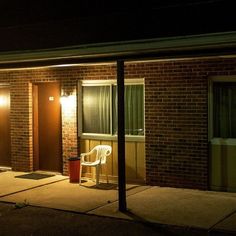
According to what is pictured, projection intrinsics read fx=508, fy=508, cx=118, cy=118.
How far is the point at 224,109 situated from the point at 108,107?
2877 millimetres

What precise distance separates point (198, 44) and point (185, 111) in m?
3.33

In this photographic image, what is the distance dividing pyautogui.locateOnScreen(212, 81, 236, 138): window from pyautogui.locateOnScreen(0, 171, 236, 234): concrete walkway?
130 centimetres

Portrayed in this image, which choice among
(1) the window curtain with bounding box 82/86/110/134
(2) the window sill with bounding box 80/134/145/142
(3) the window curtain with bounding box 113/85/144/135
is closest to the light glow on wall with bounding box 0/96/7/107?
(1) the window curtain with bounding box 82/86/110/134

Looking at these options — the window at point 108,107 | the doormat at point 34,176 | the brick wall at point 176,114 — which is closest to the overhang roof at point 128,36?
the brick wall at point 176,114

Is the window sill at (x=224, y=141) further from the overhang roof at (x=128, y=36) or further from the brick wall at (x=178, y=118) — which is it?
the overhang roof at (x=128, y=36)

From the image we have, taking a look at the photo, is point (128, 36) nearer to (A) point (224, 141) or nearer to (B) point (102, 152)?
(A) point (224, 141)

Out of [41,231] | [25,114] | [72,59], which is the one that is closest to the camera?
[41,231]

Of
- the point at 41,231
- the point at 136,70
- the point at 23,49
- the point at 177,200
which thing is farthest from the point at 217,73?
the point at 41,231

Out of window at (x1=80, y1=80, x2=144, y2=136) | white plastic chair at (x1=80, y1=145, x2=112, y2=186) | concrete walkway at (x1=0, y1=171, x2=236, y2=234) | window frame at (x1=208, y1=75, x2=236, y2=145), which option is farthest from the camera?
window at (x1=80, y1=80, x2=144, y2=136)

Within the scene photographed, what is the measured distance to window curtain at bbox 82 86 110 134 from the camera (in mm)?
12117

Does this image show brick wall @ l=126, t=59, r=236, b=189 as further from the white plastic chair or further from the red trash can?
the red trash can

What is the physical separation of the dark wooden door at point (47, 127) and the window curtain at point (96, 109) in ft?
2.61

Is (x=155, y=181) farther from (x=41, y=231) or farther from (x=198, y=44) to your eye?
(x=198, y=44)

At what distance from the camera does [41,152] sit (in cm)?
1330
